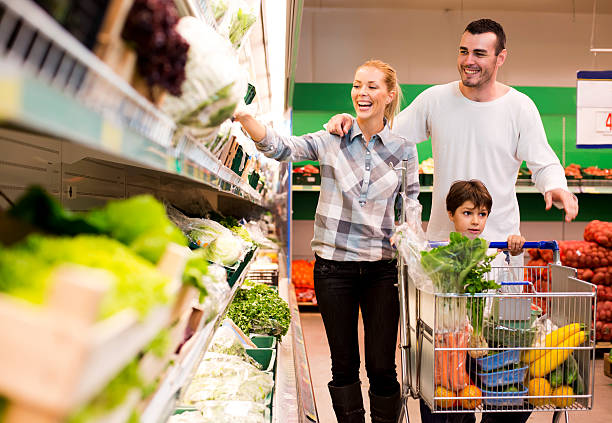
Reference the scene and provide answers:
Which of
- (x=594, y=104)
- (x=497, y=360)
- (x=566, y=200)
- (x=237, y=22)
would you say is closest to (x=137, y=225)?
(x=237, y=22)

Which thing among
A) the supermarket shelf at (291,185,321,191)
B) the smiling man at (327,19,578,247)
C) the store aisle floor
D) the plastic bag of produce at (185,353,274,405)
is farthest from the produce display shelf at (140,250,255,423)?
the supermarket shelf at (291,185,321,191)

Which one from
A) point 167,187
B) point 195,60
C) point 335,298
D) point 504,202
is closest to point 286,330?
point 335,298

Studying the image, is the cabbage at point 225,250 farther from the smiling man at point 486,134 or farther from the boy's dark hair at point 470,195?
the boy's dark hair at point 470,195

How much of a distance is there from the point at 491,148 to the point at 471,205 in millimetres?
437

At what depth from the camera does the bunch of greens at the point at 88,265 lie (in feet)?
1.97

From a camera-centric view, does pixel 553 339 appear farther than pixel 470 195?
No

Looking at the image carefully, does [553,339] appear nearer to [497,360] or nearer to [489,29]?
[497,360]

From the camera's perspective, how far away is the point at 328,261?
2838mm

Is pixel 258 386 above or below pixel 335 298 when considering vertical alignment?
below

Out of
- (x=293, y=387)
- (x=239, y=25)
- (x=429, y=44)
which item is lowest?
(x=293, y=387)

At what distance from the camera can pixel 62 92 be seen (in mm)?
581

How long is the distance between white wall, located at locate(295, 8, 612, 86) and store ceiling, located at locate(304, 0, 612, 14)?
0.09 meters

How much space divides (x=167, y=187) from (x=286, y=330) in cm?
107

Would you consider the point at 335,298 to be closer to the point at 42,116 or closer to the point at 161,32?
the point at 161,32
